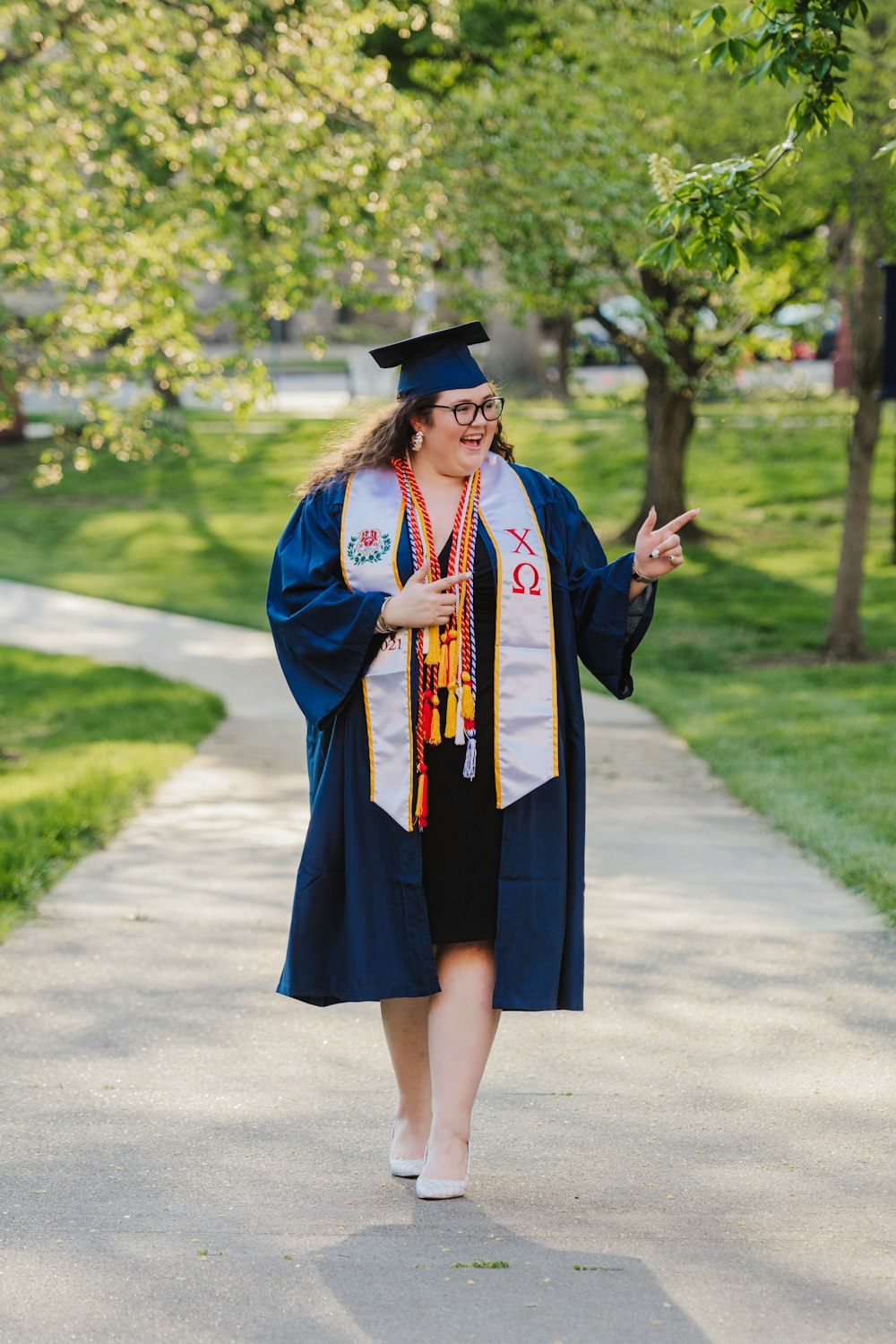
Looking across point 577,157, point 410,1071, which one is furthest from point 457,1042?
point 577,157

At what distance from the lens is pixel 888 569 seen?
17812 mm

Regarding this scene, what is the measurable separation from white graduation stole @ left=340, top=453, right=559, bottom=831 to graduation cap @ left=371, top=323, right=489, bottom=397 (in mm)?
237

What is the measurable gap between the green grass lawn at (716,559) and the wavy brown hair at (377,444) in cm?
325

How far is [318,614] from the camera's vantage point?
372 centimetres

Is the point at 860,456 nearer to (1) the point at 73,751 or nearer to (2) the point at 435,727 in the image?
(1) the point at 73,751

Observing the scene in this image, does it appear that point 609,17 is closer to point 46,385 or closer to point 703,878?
point 46,385

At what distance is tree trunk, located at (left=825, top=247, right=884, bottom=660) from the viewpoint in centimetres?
1248

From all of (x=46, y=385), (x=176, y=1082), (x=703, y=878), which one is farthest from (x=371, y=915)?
(x=46, y=385)

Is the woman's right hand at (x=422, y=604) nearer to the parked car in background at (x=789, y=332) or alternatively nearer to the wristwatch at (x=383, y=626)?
the wristwatch at (x=383, y=626)

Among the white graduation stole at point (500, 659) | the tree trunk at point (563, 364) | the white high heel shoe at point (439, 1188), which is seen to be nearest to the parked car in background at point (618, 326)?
the tree trunk at point (563, 364)

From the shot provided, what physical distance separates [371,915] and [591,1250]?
0.82 m

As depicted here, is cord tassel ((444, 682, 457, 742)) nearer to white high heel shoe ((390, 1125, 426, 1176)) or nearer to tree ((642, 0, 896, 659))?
white high heel shoe ((390, 1125, 426, 1176))

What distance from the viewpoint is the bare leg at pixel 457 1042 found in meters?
3.67

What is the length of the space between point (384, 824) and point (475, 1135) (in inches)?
34.9
